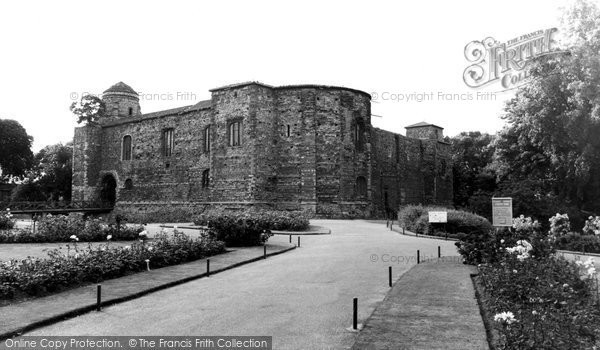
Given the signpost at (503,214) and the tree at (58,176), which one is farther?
the tree at (58,176)

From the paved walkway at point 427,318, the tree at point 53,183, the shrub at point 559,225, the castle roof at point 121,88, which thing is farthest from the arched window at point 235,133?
the tree at point 53,183

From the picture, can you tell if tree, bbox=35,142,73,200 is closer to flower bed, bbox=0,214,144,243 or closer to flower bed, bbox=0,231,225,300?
flower bed, bbox=0,214,144,243

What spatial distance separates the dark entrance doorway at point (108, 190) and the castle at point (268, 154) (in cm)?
434

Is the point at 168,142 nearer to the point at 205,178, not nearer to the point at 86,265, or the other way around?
the point at 205,178

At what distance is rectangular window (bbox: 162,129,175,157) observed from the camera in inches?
1655

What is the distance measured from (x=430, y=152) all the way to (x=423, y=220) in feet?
94.7

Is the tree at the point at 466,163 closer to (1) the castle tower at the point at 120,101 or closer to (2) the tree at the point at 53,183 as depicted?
(1) the castle tower at the point at 120,101

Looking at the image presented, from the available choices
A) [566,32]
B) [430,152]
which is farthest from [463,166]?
[566,32]

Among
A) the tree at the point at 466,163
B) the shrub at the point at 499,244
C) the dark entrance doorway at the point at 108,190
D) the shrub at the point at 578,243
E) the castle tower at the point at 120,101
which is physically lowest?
the shrub at the point at 578,243

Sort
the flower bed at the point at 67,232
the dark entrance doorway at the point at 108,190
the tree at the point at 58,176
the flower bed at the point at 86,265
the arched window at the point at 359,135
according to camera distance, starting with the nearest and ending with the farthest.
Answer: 1. the flower bed at the point at 86,265
2. the flower bed at the point at 67,232
3. the arched window at the point at 359,135
4. the dark entrance doorway at the point at 108,190
5. the tree at the point at 58,176

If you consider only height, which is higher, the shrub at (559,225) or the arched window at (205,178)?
the arched window at (205,178)

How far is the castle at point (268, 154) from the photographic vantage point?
33969 mm

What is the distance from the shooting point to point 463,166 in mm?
56594

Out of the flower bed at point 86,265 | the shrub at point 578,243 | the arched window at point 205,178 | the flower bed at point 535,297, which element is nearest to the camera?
the flower bed at point 535,297
